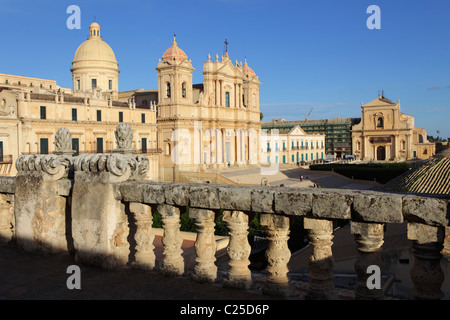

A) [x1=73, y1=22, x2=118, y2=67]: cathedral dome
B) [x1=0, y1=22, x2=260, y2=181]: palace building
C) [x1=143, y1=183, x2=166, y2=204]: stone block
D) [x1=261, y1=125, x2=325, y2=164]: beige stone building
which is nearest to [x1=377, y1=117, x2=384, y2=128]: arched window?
[x1=261, y1=125, x2=325, y2=164]: beige stone building

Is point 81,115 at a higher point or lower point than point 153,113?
lower

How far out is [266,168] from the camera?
4906 centimetres

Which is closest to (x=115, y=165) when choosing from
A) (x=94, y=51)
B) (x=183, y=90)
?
(x=183, y=90)

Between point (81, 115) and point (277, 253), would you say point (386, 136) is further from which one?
point (277, 253)

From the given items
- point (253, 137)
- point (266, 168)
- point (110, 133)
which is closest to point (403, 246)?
point (110, 133)

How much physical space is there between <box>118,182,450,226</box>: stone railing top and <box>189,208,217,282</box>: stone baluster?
0.15 meters

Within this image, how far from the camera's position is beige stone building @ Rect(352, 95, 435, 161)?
66.6 meters

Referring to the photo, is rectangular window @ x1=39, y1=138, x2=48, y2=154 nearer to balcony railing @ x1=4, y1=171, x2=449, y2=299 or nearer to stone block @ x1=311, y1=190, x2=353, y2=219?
balcony railing @ x1=4, y1=171, x2=449, y2=299

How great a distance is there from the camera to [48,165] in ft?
21.0

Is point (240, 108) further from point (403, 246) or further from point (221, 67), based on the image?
point (403, 246)

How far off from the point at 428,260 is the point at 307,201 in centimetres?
125

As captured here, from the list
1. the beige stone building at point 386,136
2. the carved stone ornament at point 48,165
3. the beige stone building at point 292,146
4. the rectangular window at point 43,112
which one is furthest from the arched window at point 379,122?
the carved stone ornament at point 48,165
